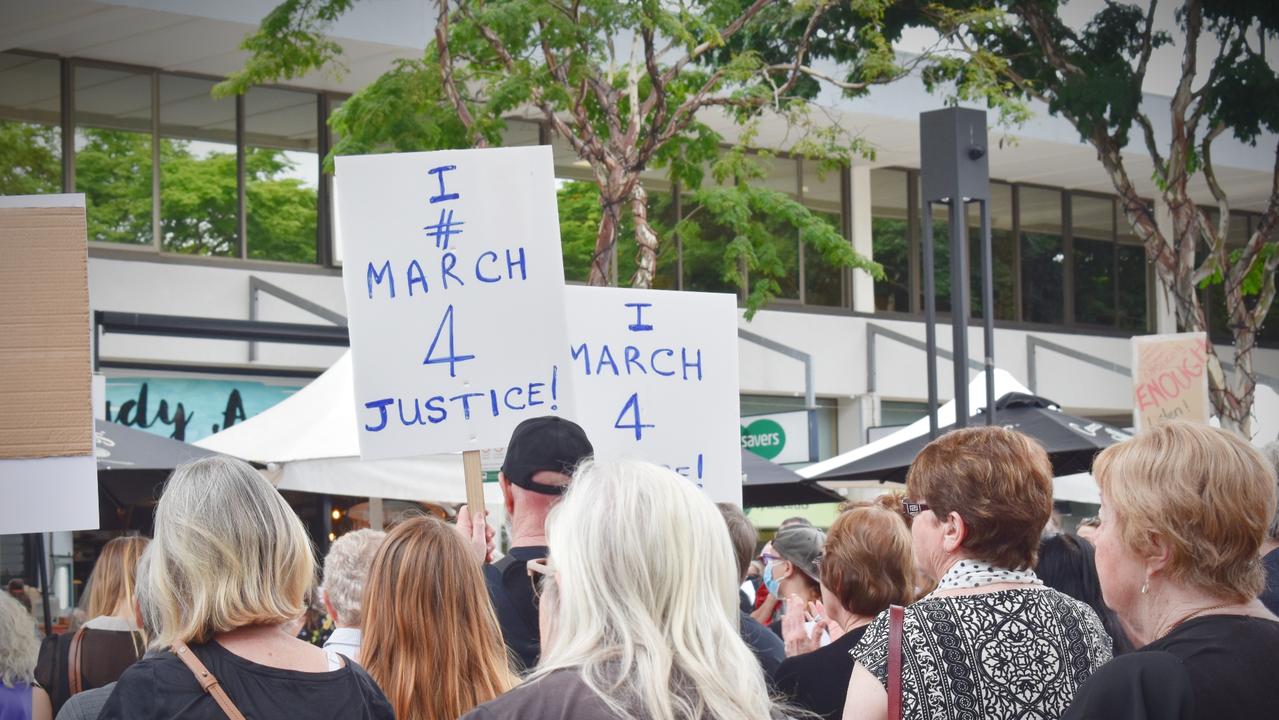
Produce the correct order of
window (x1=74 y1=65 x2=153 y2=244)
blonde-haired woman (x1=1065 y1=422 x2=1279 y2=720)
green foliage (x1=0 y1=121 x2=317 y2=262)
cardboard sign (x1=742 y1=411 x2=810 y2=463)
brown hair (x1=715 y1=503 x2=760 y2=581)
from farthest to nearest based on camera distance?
cardboard sign (x1=742 y1=411 x2=810 y2=463) → window (x1=74 y1=65 x2=153 y2=244) → green foliage (x1=0 y1=121 x2=317 y2=262) → brown hair (x1=715 y1=503 x2=760 y2=581) → blonde-haired woman (x1=1065 y1=422 x2=1279 y2=720)

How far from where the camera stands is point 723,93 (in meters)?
18.1

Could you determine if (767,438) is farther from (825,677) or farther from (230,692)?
(230,692)

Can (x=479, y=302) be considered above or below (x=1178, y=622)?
above

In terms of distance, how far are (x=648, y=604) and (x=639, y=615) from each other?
3 cm

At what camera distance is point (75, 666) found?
207 inches

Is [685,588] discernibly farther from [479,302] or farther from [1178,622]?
[479,302]

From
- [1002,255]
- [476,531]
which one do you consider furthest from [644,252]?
[1002,255]

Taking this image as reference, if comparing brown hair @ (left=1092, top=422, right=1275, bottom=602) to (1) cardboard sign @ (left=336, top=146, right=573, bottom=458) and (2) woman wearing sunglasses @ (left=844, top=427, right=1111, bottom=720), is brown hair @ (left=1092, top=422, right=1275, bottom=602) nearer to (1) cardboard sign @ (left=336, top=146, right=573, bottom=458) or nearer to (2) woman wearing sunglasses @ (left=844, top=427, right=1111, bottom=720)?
(2) woman wearing sunglasses @ (left=844, top=427, right=1111, bottom=720)

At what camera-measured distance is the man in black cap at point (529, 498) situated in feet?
13.4

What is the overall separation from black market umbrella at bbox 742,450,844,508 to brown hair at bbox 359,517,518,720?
6.32 meters

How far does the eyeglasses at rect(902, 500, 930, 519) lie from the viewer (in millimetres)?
3525

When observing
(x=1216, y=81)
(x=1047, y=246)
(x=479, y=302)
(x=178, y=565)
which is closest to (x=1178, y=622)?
(x=178, y=565)

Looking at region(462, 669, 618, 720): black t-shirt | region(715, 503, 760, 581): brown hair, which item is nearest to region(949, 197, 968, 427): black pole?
region(715, 503, 760, 581): brown hair

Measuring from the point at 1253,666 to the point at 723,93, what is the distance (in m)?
16.0
